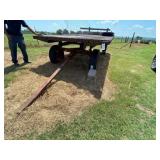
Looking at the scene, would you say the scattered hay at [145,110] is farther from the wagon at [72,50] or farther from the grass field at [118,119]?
the wagon at [72,50]

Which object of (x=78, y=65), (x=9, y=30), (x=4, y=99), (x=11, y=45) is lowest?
(x=4, y=99)

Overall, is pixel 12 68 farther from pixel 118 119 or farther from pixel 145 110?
pixel 145 110

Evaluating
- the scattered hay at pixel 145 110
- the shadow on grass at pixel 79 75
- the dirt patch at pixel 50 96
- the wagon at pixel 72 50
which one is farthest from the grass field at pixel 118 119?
the wagon at pixel 72 50

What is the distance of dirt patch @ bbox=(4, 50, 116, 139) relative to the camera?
2849 mm

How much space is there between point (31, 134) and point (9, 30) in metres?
3.71

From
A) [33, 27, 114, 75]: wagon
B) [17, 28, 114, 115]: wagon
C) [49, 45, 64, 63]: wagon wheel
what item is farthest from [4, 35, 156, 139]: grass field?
[49, 45, 64, 63]: wagon wheel

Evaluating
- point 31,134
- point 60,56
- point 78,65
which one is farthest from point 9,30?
point 31,134

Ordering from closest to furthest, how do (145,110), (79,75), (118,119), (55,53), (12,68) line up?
(118,119)
(145,110)
(79,75)
(12,68)
(55,53)

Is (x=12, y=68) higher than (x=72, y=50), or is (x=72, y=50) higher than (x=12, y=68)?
(x=72, y=50)

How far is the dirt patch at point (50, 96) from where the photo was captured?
2849 mm

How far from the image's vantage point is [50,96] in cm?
366

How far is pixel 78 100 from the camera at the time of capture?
3.56 meters

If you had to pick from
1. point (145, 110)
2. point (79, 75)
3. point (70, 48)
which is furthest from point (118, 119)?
point (70, 48)

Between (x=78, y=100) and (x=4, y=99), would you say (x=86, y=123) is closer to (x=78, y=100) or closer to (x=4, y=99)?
(x=78, y=100)
